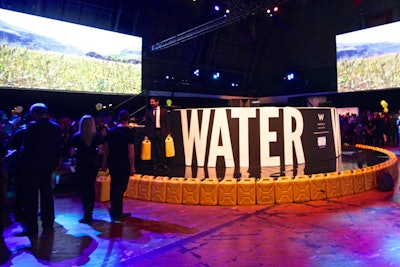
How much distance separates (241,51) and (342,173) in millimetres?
19736

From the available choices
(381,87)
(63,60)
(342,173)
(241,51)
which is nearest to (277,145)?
(342,173)

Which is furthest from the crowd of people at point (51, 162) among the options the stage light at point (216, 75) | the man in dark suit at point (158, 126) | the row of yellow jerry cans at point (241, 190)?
the stage light at point (216, 75)

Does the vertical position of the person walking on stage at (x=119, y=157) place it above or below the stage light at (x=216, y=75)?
below

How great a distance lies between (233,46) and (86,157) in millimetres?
20680

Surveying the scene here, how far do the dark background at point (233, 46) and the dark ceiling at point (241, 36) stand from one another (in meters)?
0.05

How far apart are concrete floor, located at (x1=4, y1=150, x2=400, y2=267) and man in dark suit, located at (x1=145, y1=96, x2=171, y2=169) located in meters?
2.37

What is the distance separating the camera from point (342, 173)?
5699 mm

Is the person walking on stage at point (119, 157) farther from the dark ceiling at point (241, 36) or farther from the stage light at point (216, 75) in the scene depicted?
the stage light at point (216, 75)

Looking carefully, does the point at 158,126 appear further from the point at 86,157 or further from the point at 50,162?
the point at 50,162

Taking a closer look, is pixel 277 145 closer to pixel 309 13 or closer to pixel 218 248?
pixel 218 248

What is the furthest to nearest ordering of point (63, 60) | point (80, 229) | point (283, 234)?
point (63, 60), point (80, 229), point (283, 234)

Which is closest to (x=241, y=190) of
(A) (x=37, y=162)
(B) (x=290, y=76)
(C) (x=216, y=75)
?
(A) (x=37, y=162)

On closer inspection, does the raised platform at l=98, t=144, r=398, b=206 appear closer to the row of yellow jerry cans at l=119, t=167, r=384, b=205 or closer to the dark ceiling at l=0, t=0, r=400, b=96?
the row of yellow jerry cans at l=119, t=167, r=384, b=205

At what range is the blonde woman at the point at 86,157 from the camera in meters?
4.22
